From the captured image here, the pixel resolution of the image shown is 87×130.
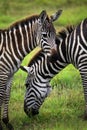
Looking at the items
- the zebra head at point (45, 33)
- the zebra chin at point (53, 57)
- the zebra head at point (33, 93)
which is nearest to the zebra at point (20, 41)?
the zebra head at point (45, 33)

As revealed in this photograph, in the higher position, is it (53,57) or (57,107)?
(53,57)

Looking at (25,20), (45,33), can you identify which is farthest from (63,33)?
(25,20)

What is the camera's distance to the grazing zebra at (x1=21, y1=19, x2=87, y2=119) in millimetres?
11016

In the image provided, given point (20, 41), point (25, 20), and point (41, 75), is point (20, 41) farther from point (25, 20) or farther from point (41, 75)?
point (41, 75)

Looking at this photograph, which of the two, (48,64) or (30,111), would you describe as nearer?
(30,111)

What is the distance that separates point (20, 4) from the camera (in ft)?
113

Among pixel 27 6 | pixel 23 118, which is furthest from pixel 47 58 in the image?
pixel 27 6

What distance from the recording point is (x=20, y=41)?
9.98 meters

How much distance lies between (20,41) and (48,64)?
59.5 inches

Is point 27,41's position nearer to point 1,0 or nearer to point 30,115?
point 30,115

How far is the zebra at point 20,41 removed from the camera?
9.72 m

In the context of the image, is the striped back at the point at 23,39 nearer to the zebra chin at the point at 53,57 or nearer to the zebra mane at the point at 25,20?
the zebra mane at the point at 25,20

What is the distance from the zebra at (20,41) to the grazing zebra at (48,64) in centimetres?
109

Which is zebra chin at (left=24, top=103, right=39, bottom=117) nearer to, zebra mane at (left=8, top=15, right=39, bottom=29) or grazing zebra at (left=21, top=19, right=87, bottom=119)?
grazing zebra at (left=21, top=19, right=87, bottom=119)
